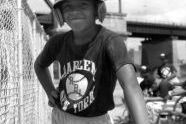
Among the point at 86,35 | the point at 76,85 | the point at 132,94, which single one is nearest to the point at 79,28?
the point at 86,35

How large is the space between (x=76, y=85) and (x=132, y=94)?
16.6 inches

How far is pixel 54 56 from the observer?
2350mm

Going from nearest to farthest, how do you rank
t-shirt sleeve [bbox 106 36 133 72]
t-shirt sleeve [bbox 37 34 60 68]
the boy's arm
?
1. the boy's arm
2. t-shirt sleeve [bbox 106 36 133 72]
3. t-shirt sleeve [bbox 37 34 60 68]

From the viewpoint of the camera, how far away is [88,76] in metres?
2.11

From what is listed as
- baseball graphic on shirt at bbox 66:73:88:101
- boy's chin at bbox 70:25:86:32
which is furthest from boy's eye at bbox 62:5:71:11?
baseball graphic on shirt at bbox 66:73:88:101

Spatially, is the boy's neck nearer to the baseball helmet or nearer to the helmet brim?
the baseball helmet

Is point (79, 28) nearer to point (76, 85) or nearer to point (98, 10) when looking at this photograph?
point (98, 10)

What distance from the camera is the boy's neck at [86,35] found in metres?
2.11

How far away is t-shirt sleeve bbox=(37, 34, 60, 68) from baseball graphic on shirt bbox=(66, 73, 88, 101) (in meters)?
0.22

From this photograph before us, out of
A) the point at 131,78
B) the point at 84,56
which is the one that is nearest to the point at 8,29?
the point at 84,56

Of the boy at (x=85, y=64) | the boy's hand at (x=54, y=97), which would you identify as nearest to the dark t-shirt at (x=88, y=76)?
the boy at (x=85, y=64)

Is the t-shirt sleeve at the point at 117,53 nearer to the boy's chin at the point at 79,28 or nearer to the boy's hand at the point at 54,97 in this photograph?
the boy's chin at the point at 79,28

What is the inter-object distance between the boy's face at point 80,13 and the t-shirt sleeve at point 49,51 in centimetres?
25

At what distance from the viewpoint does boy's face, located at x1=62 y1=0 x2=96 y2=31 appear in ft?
6.68
